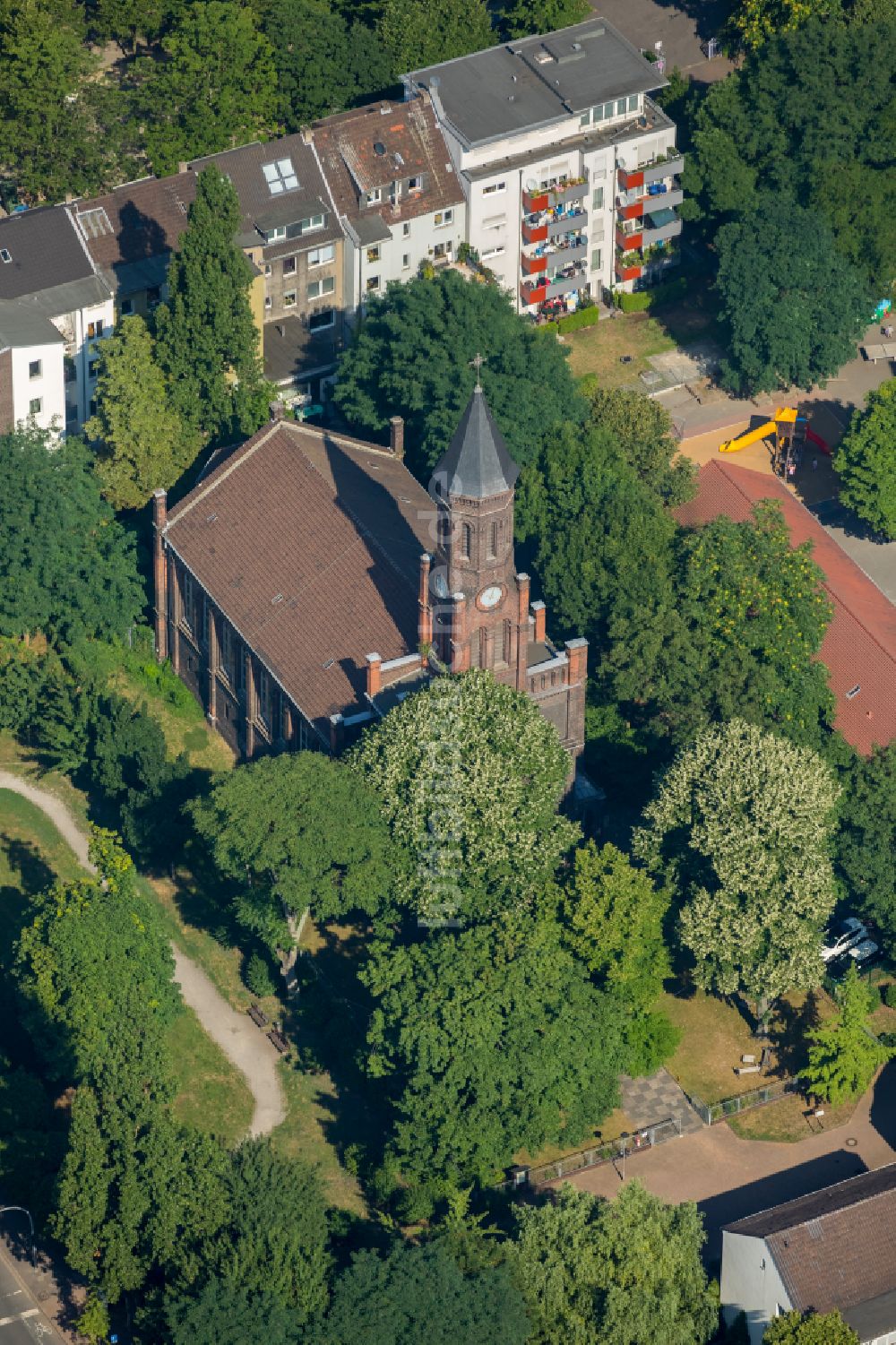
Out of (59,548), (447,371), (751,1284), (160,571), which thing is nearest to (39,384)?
(59,548)

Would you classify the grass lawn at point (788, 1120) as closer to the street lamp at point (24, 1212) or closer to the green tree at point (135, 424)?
the street lamp at point (24, 1212)

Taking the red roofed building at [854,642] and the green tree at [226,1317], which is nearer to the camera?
the green tree at [226,1317]

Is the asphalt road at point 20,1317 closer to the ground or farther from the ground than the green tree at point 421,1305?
closer to the ground

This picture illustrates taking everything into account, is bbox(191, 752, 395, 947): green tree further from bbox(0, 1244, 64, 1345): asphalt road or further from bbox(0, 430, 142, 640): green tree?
bbox(0, 1244, 64, 1345): asphalt road

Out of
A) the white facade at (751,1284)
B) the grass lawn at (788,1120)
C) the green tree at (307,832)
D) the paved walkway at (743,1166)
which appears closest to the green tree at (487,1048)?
the paved walkway at (743,1166)

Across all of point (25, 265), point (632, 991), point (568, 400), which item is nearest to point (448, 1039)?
point (632, 991)

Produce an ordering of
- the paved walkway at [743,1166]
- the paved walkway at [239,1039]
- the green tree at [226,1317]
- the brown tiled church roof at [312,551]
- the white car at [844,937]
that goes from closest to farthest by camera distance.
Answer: the green tree at [226,1317]
the paved walkway at [743,1166]
the paved walkway at [239,1039]
the white car at [844,937]
the brown tiled church roof at [312,551]
